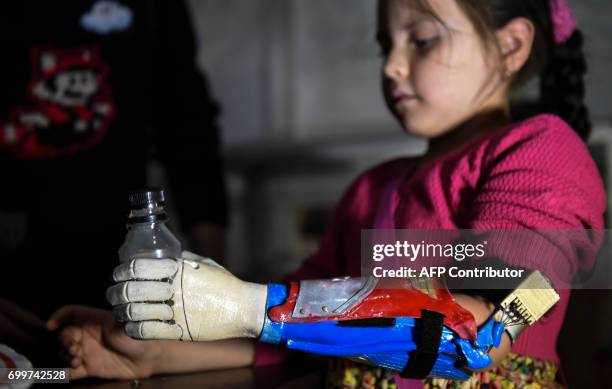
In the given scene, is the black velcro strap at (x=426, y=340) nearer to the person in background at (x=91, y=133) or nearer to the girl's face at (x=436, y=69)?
the girl's face at (x=436, y=69)

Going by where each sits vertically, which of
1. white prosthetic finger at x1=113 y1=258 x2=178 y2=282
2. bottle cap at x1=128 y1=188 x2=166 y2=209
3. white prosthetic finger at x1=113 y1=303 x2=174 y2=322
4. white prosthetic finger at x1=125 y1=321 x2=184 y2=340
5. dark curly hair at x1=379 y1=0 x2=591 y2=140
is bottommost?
white prosthetic finger at x1=125 y1=321 x2=184 y2=340

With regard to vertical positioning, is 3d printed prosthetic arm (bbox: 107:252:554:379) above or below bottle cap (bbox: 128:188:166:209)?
below

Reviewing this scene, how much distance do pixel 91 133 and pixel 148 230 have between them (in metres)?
0.78

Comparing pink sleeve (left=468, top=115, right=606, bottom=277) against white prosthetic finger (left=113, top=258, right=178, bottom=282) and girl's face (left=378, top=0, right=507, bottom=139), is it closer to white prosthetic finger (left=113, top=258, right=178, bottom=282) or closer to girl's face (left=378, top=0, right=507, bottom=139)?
girl's face (left=378, top=0, right=507, bottom=139)

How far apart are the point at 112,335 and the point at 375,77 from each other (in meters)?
1.48

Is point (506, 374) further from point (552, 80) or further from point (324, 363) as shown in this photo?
point (552, 80)

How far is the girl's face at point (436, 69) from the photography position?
801 mm

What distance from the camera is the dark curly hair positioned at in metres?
0.87

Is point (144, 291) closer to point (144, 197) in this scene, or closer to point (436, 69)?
point (144, 197)

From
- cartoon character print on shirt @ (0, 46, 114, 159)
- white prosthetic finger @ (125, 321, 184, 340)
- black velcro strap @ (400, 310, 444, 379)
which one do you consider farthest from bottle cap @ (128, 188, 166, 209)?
cartoon character print on shirt @ (0, 46, 114, 159)

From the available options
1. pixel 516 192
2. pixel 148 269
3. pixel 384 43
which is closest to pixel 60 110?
pixel 384 43

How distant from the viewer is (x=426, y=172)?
80 centimetres

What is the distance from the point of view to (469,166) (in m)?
0.73

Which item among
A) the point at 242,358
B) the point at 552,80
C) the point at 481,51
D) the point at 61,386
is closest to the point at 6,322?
the point at 61,386
